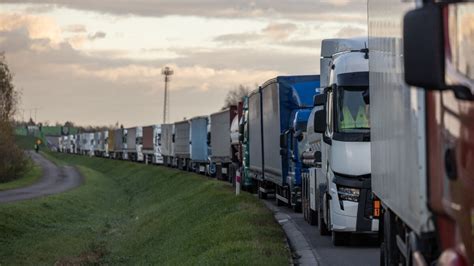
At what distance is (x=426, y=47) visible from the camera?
19.2 ft

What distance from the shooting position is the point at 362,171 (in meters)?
16.8

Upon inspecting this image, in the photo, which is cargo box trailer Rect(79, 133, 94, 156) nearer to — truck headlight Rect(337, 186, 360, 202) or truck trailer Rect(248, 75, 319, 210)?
truck trailer Rect(248, 75, 319, 210)

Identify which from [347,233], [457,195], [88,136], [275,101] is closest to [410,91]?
[457,195]

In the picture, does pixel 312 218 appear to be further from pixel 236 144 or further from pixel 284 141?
pixel 236 144

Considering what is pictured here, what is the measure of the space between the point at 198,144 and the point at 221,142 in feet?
38.1

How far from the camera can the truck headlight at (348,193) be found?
673 inches

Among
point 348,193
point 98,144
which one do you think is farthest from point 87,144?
point 348,193

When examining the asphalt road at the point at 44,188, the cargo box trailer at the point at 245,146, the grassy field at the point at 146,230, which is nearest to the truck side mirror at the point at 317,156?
the grassy field at the point at 146,230

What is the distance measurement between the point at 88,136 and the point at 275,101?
130511 mm

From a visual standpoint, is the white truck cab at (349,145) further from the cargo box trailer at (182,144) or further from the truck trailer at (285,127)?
the cargo box trailer at (182,144)

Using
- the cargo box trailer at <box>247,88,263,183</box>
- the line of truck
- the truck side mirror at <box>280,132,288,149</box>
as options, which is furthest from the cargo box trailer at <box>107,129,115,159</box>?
the line of truck

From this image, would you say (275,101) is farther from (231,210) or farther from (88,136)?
(88,136)

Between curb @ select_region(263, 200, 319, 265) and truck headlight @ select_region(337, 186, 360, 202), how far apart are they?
3.51 feet

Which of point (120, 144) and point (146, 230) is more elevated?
point (120, 144)
